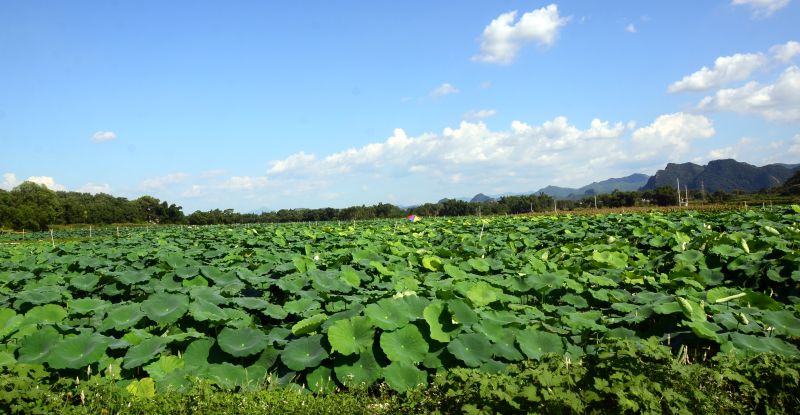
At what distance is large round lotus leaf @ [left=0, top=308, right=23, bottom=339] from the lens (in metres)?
4.29

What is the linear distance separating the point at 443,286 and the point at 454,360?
5.51 feet

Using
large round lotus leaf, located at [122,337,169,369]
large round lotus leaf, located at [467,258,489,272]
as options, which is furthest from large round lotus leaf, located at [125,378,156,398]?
large round lotus leaf, located at [467,258,489,272]

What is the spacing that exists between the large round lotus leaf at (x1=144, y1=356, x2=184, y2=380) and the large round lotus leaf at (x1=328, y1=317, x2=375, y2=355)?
4.30ft

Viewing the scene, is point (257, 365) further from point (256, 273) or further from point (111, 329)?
point (256, 273)

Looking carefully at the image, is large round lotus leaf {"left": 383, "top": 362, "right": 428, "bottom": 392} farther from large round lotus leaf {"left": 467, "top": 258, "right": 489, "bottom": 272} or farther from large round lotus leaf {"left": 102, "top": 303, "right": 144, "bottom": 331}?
large round lotus leaf {"left": 467, "top": 258, "right": 489, "bottom": 272}

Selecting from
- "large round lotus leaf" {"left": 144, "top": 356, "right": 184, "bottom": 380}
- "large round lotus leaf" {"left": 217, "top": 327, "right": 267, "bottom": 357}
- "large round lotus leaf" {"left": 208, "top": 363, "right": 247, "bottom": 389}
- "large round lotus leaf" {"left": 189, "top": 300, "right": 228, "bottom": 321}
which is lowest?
"large round lotus leaf" {"left": 208, "top": 363, "right": 247, "bottom": 389}

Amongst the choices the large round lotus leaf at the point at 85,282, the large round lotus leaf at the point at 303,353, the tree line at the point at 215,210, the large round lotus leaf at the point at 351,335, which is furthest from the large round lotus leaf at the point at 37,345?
the tree line at the point at 215,210

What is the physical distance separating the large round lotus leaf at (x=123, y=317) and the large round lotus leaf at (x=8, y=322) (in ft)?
2.49

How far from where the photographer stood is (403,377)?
3.49 m

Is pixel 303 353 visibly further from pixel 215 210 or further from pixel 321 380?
pixel 215 210

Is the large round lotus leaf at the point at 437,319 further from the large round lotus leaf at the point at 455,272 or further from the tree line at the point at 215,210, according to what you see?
the tree line at the point at 215,210

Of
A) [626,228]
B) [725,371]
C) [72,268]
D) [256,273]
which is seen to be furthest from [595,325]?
[626,228]

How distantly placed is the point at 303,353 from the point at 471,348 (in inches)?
55.6

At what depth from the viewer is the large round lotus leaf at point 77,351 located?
11.9ft
